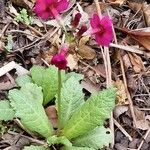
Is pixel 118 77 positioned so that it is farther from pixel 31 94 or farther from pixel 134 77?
pixel 31 94

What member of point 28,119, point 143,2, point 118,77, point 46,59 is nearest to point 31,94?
point 28,119

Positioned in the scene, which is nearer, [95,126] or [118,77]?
[95,126]

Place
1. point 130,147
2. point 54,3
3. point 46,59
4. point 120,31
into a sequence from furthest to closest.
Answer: point 120,31
point 46,59
point 130,147
point 54,3

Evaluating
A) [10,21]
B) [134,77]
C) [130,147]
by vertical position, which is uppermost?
[10,21]

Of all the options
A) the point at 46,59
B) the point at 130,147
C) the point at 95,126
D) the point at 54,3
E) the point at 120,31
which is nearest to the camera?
the point at 54,3

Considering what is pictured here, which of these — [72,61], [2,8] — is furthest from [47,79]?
[2,8]

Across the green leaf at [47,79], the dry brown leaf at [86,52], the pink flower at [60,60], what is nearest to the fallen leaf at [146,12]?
the dry brown leaf at [86,52]

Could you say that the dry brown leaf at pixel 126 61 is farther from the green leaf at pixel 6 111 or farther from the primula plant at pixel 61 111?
the green leaf at pixel 6 111

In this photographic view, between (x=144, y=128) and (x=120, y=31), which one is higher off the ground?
(x=120, y=31)
